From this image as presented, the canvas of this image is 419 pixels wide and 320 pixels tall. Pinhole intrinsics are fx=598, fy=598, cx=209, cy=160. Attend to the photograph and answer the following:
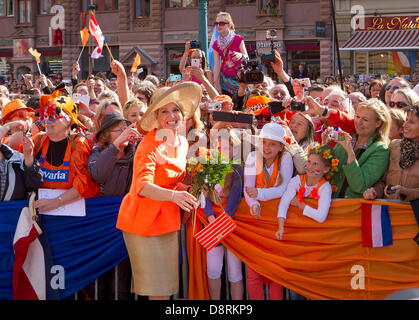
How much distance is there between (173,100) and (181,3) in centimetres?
2699

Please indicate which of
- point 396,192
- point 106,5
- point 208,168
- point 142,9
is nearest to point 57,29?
point 106,5

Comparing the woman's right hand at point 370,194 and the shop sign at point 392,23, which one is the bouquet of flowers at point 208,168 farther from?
the shop sign at point 392,23

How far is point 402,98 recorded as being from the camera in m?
5.91

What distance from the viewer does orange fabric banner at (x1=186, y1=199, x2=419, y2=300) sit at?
4367 mm

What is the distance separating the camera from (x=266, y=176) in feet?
15.5

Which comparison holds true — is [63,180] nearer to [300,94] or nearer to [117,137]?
[117,137]

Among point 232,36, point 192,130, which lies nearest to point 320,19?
point 232,36

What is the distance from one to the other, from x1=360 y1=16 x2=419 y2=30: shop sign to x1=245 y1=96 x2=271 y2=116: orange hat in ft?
70.0

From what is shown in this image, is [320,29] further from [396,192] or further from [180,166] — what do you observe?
[180,166]

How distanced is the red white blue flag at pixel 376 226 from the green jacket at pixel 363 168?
17 centimetres

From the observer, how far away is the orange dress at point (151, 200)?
4094 millimetres

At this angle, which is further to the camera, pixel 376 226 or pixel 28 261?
pixel 28 261

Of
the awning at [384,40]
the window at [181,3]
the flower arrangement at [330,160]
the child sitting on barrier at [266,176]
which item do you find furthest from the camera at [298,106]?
the window at [181,3]
